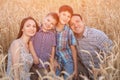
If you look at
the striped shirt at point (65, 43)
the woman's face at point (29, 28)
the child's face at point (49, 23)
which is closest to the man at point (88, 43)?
the striped shirt at point (65, 43)

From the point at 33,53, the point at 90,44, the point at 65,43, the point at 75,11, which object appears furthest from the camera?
the point at 75,11

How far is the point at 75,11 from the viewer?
563cm

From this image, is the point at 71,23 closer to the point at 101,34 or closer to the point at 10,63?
the point at 101,34

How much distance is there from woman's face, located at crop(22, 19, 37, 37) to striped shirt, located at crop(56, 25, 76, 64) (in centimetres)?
30

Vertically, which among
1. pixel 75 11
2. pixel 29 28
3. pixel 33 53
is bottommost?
pixel 33 53

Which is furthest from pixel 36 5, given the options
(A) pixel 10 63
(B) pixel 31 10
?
(A) pixel 10 63

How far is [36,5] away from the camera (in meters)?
6.43

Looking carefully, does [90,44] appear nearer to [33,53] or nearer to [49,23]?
[49,23]

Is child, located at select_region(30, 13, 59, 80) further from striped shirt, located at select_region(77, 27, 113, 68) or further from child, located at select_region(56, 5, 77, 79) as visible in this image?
striped shirt, located at select_region(77, 27, 113, 68)

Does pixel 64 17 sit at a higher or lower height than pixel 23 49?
higher

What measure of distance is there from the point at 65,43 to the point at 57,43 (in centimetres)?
8

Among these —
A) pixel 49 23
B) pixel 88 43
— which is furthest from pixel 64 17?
pixel 88 43

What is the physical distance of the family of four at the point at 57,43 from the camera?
3.54m

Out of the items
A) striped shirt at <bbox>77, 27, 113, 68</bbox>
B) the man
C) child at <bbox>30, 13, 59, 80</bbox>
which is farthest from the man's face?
child at <bbox>30, 13, 59, 80</bbox>
